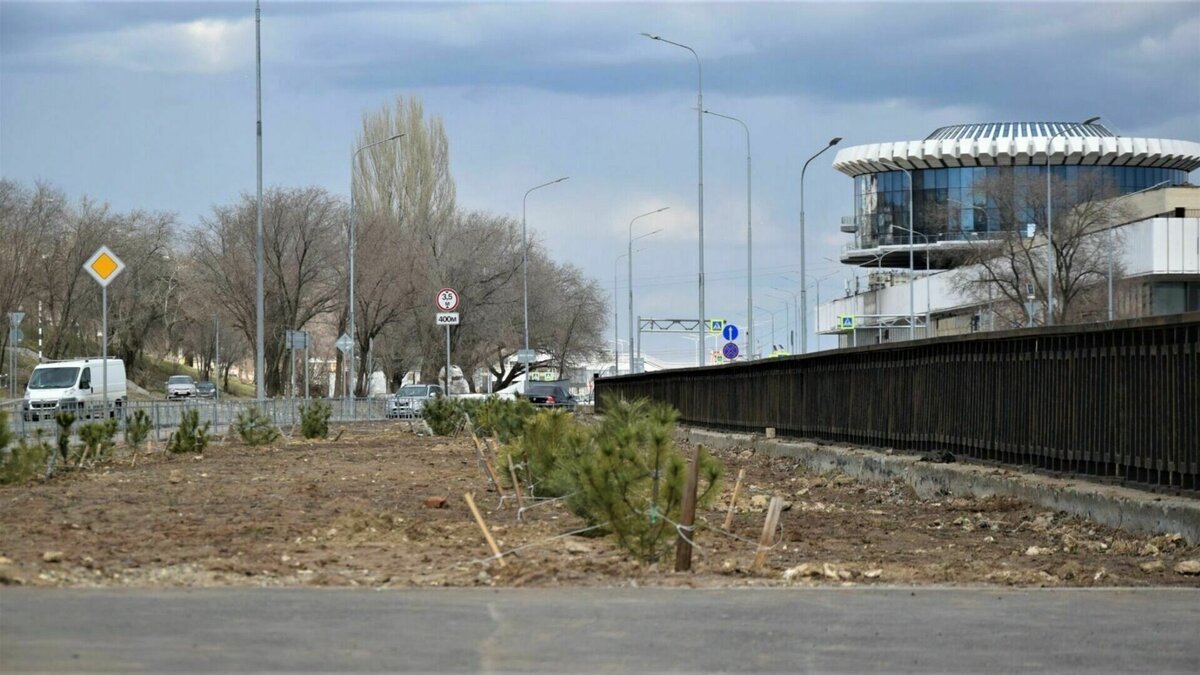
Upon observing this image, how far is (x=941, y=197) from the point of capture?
414 ft

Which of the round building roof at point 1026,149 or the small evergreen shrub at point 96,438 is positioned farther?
the round building roof at point 1026,149

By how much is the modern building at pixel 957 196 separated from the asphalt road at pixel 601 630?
85383mm

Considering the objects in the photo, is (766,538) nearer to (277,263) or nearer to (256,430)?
(256,430)

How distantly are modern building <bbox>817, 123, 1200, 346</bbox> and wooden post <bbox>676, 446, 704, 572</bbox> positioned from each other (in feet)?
276

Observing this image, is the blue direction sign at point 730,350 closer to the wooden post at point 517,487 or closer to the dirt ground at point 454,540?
the dirt ground at point 454,540

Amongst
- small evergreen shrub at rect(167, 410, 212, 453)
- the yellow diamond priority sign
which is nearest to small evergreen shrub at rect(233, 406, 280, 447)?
small evergreen shrub at rect(167, 410, 212, 453)

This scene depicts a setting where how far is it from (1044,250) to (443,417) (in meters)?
60.2

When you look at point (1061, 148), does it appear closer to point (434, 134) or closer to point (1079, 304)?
point (1079, 304)

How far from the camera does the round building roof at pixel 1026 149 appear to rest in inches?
4695

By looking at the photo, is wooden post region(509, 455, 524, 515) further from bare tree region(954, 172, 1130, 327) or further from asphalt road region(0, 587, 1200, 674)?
bare tree region(954, 172, 1130, 327)

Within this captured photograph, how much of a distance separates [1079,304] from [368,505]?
73.5 metres

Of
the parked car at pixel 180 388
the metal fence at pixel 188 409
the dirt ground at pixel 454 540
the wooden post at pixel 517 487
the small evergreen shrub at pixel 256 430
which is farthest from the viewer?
the parked car at pixel 180 388

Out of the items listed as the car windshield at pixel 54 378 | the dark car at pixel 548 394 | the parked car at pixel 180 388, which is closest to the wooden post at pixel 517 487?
the car windshield at pixel 54 378

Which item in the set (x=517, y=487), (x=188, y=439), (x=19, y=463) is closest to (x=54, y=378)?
(x=188, y=439)
